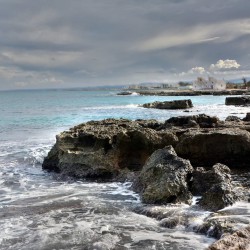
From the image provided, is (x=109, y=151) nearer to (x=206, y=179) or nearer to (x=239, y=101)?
(x=206, y=179)

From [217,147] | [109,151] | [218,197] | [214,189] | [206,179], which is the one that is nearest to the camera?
[218,197]

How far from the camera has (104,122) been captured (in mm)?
18500

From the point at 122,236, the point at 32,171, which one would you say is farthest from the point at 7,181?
the point at 122,236

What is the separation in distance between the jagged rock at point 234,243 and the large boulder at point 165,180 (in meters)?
4.34

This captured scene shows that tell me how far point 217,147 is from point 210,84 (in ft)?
483

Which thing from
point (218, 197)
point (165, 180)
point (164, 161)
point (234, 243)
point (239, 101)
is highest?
point (239, 101)

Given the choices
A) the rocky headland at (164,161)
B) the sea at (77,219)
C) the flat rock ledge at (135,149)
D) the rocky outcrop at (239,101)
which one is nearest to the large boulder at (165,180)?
the rocky headland at (164,161)

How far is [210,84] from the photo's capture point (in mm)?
155625

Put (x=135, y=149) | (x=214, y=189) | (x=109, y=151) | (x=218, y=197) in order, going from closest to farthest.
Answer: (x=218, y=197) → (x=214, y=189) → (x=109, y=151) → (x=135, y=149)

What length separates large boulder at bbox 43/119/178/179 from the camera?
1338 centimetres

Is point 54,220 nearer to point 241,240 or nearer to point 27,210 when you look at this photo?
point 27,210

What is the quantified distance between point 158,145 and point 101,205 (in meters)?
4.29

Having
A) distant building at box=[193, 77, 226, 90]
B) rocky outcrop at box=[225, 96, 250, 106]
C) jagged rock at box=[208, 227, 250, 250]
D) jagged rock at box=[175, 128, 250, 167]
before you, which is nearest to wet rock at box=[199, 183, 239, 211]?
jagged rock at box=[208, 227, 250, 250]

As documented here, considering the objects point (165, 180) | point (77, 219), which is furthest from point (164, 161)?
point (77, 219)
